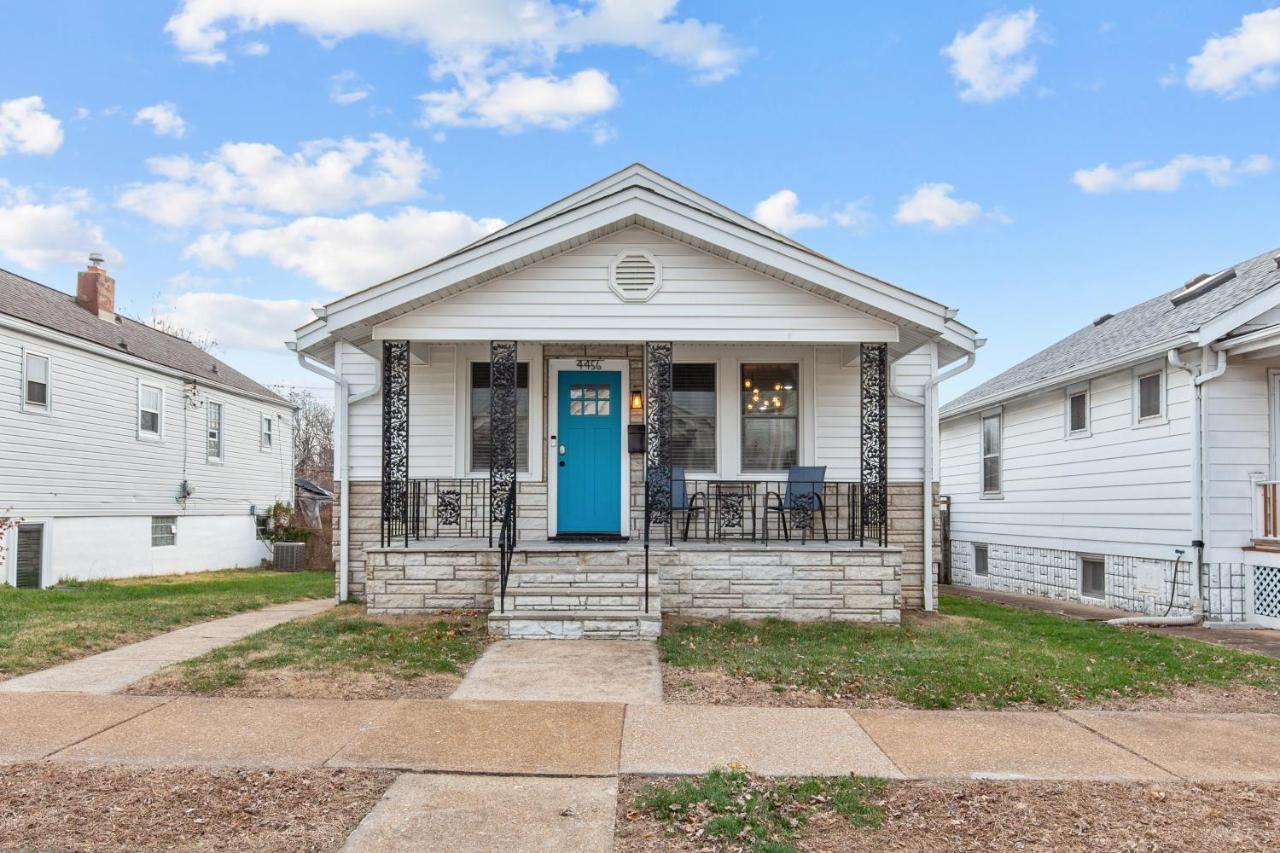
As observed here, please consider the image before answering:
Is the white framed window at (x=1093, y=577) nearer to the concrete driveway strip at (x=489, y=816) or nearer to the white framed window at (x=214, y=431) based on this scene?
the concrete driveway strip at (x=489, y=816)

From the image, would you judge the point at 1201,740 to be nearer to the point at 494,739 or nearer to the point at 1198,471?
the point at 494,739

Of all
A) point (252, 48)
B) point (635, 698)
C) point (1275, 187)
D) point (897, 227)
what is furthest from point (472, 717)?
point (897, 227)

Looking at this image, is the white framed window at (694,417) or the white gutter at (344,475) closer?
the white gutter at (344,475)

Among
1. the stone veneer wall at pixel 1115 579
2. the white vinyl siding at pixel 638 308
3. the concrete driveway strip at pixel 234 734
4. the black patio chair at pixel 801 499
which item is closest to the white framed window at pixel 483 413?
the white vinyl siding at pixel 638 308

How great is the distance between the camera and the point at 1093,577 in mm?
12922

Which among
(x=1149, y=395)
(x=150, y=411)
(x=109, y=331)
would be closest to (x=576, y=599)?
(x=1149, y=395)

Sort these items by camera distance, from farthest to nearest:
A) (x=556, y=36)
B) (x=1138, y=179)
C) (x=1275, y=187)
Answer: (x=1138, y=179), (x=1275, y=187), (x=556, y=36)

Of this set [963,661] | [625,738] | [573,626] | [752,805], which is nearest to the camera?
[752,805]

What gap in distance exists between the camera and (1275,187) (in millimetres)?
14922

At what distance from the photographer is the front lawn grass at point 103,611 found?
23.9ft

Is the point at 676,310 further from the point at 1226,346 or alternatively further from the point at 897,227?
the point at 897,227

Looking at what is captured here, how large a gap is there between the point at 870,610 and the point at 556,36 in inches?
403

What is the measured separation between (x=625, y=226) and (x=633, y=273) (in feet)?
1.67

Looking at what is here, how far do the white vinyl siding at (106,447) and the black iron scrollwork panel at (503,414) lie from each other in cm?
965
